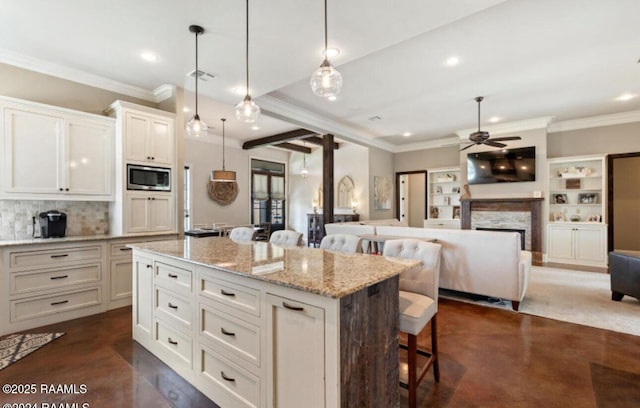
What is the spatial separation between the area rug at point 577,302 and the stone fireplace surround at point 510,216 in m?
1.33

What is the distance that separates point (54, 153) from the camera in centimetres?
330

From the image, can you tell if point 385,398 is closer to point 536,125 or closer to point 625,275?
point 625,275

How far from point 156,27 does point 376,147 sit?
6.25m

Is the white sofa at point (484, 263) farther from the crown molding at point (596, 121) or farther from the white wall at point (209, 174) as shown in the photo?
the white wall at point (209, 174)

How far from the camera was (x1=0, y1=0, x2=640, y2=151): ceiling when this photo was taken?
2455 mm

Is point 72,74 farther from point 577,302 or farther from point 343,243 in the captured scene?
point 577,302

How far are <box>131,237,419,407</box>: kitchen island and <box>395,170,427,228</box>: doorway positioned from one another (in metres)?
7.40

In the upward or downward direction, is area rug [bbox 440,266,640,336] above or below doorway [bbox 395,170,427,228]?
below

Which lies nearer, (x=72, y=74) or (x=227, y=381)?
(x=227, y=381)

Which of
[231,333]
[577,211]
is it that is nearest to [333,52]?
[231,333]

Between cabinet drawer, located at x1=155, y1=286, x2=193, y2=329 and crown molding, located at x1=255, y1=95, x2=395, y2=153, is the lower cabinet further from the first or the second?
cabinet drawer, located at x1=155, y1=286, x2=193, y2=329

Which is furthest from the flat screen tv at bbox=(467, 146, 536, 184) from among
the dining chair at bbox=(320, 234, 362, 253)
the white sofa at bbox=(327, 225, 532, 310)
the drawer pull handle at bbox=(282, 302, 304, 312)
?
the drawer pull handle at bbox=(282, 302, 304, 312)

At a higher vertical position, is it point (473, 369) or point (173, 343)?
point (173, 343)

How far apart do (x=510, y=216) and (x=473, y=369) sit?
5.32 meters
